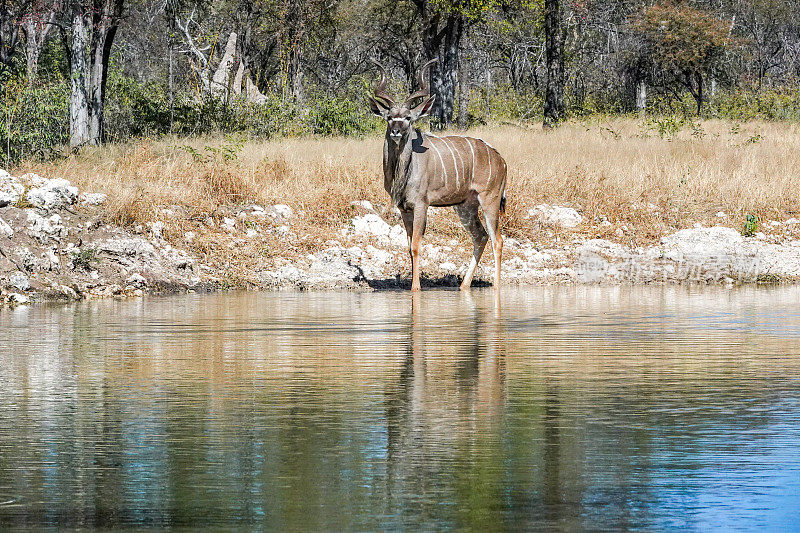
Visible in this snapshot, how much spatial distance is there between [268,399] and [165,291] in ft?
31.7

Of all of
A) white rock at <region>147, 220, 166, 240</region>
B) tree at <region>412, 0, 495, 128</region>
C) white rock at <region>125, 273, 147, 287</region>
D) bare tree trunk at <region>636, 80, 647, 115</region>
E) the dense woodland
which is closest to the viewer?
white rock at <region>125, 273, 147, 287</region>

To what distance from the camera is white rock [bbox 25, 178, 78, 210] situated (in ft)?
55.0

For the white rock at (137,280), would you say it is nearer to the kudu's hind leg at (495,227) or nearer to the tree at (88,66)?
the kudu's hind leg at (495,227)

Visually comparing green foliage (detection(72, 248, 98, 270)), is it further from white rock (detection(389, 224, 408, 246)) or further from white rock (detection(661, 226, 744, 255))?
white rock (detection(661, 226, 744, 255))

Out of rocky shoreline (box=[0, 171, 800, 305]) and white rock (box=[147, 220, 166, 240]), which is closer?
rocky shoreline (box=[0, 171, 800, 305])

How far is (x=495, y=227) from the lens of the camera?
17.1 metres

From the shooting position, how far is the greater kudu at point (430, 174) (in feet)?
52.9

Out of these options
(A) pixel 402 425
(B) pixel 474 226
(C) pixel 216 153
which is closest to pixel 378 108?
(B) pixel 474 226

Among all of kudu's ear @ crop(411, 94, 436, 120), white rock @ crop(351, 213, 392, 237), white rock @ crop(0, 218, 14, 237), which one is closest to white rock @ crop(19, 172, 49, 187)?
white rock @ crop(0, 218, 14, 237)

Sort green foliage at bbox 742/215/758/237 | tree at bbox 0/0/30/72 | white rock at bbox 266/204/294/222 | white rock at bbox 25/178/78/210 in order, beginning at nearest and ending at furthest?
white rock at bbox 25/178/78/210, white rock at bbox 266/204/294/222, green foliage at bbox 742/215/758/237, tree at bbox 0/0/30/72

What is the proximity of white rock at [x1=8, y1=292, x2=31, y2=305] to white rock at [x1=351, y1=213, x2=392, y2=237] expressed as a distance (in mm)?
5695

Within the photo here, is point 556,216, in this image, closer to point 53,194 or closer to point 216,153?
point 216,153

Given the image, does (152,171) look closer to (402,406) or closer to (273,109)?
(273,109)

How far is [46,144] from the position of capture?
74.7 feet
